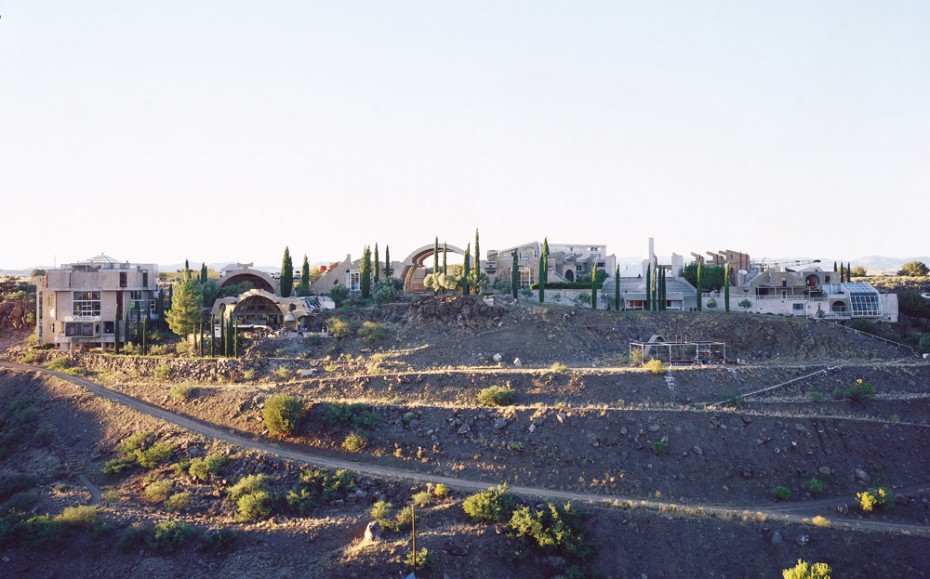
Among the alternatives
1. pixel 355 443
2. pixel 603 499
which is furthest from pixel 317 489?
pixel 603 499

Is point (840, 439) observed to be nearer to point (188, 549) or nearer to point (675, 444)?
point (675, 444)

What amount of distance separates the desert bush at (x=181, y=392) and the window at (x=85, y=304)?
14.4 metres

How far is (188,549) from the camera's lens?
22.0 m

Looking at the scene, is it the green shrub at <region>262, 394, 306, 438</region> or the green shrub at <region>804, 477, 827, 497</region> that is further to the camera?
the green shrub at <region>262, 394, 306, 438</region>

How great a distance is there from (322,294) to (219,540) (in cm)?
3364

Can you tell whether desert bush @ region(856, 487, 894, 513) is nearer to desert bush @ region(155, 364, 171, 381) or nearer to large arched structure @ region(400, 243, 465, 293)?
desert bush @ region(155, 364, 171, 381)

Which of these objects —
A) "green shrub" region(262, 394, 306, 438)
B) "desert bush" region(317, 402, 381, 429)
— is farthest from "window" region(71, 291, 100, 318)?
"desert bush" region(317, 402, 381, 429)

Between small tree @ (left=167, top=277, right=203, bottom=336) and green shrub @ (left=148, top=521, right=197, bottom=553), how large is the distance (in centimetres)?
2165

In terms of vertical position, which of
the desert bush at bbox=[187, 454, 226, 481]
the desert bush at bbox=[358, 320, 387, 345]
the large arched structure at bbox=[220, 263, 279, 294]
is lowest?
the desert bush at bbox=[187, 454, 226, 481]

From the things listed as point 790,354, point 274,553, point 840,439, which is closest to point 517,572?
point 274,553

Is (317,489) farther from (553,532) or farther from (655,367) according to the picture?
(655,367)

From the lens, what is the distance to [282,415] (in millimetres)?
29156

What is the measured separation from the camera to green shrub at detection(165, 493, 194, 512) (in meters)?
24.8

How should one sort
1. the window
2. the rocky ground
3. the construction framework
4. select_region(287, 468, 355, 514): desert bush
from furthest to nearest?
1. the window
2. the construction framework
3. select_region(287, 468, 355, 514): desert bush
4. the rocky ground
